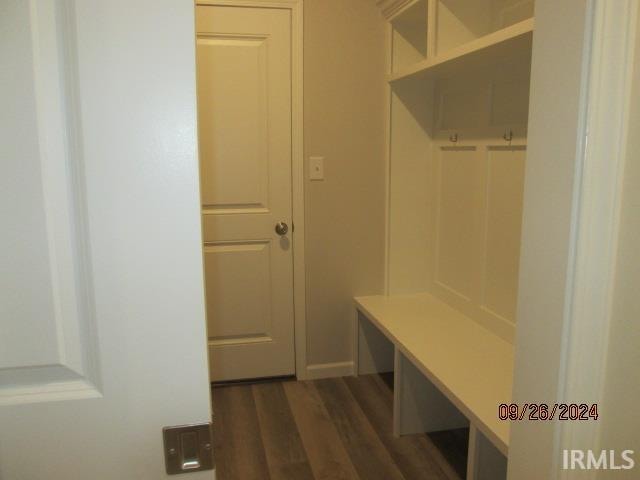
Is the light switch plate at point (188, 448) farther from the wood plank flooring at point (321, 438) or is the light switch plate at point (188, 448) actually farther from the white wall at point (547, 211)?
the wood plank flooring at point (321, 438)

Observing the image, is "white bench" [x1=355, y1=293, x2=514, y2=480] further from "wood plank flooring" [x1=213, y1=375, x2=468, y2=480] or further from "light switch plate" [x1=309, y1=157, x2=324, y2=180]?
"light switch plate" [x1=309, y1=157, x2=324, y2=180]

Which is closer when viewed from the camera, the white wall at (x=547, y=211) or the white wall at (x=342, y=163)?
the white wall at (x=547, y=211)

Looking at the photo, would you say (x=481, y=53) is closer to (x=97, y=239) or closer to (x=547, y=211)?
(x=547, y=211)

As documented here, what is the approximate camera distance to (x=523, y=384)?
105 centimetres

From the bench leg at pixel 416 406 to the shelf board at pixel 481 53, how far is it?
4.31 ft

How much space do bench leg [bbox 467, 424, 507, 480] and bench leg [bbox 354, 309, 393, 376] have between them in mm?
1216

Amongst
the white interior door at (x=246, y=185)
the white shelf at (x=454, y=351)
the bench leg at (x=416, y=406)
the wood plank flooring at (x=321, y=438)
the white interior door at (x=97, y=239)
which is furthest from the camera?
the white interior door at (x=246, y=185)

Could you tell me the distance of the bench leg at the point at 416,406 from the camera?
2352 mm

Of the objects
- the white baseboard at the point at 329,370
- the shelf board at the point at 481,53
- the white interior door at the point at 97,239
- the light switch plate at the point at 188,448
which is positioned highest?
the shelf board at the point at 481,53

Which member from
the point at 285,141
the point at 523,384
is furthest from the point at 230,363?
the point at 523,384

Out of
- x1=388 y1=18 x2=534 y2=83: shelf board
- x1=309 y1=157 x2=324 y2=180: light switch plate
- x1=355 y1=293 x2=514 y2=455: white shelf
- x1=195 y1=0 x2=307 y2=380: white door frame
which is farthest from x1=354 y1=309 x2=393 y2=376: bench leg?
x1=388 y1=18 x2=534 y2=83: shelf board

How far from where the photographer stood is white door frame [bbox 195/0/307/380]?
8.64 ft

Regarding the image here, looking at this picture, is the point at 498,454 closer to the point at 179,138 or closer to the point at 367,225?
the point at 367,225

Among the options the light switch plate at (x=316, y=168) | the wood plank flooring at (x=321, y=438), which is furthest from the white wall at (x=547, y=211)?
the light switch plate at (x=316, y=168)
